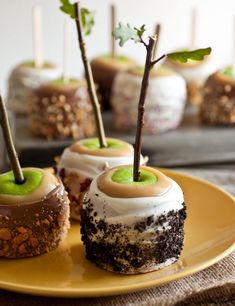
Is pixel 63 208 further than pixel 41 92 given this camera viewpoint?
No

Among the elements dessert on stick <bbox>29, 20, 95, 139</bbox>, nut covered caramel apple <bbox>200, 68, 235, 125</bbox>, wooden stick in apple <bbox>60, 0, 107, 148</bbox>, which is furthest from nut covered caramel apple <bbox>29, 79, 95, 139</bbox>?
wooden stick in apple <bbox>60, 0, 107, 148</bbox>

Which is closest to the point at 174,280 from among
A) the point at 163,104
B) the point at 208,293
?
the point at 208,293

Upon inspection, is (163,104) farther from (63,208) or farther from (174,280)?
(174,280)

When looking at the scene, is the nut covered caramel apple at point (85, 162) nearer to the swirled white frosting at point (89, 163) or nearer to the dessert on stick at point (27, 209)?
the swirled white frosting at point (89, 163)

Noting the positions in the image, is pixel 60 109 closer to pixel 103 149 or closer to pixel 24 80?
pixel 24 80

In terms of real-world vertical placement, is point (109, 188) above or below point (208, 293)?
above
